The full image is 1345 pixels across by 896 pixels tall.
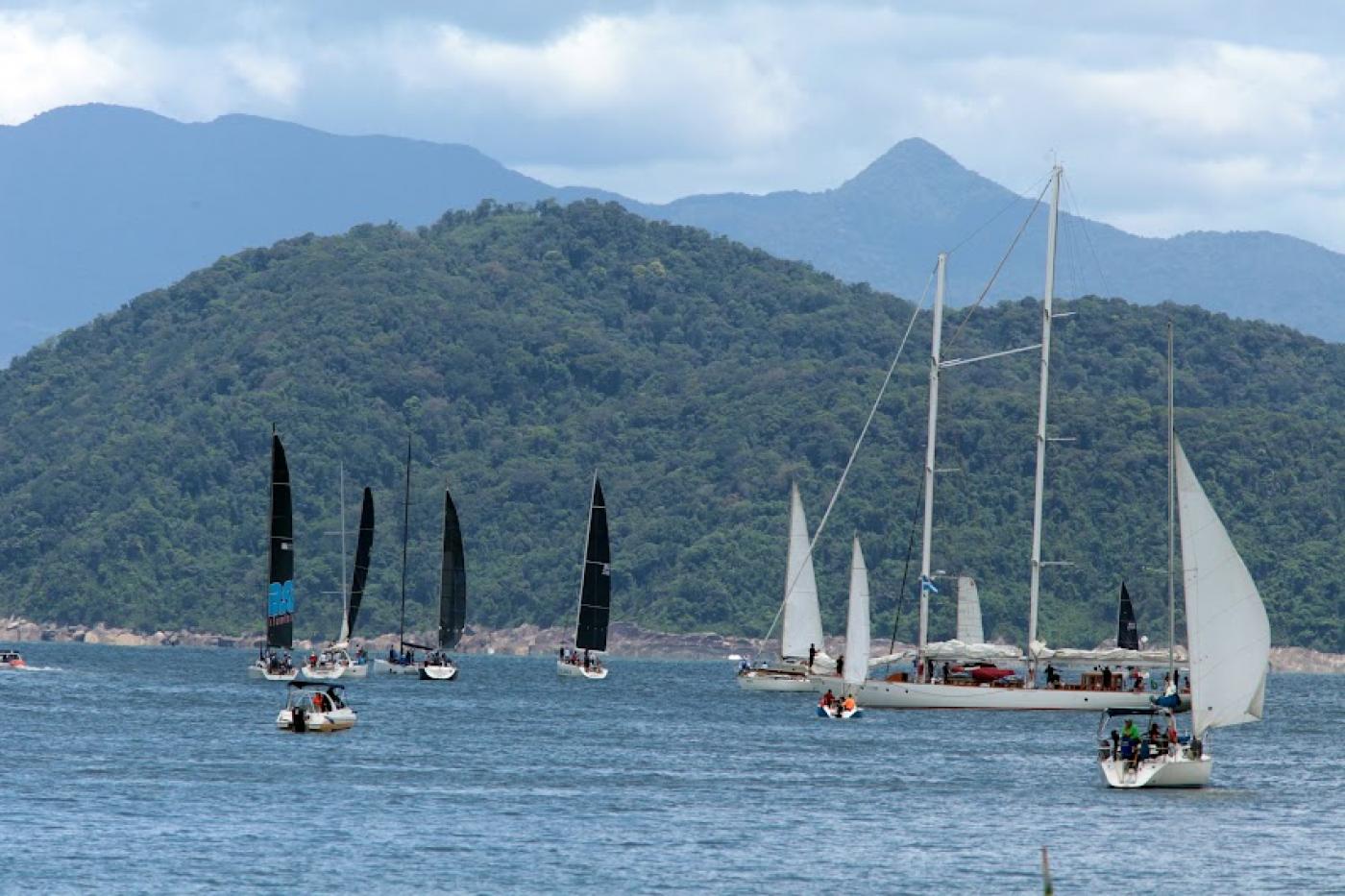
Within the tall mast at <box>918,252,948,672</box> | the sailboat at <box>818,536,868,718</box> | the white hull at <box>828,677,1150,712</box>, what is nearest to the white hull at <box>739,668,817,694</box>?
the tall mast at <box>918,252,948,672</box>

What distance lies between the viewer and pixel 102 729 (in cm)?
8931

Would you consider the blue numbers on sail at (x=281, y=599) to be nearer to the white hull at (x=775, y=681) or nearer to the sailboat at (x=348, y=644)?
the sailboat at (x=348, y=644)

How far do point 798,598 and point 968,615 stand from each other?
16.0 metres

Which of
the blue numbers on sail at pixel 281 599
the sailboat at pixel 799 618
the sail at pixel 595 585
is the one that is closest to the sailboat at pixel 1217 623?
the sailboat at pixel 799 618

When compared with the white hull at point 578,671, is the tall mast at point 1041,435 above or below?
above

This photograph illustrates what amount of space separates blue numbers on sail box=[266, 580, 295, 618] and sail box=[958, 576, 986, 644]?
3256cm

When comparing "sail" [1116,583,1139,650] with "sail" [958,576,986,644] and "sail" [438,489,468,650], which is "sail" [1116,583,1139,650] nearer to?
"sail" [958,576,986,644]

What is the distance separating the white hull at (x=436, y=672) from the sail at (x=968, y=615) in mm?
37408

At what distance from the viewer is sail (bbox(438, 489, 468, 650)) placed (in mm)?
135000

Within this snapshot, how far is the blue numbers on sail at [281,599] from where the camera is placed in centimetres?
11562

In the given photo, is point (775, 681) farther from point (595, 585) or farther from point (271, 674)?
point (271, 674)

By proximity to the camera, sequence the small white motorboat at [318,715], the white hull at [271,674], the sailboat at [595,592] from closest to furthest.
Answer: the small white motorboat at [318,715] < the white hull at [271,674] < the sailboat at [595,592]

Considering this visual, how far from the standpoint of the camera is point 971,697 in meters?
101

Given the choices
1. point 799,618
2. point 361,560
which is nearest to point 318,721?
point 799,618
